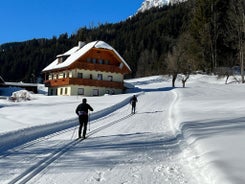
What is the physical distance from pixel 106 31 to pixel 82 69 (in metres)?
102

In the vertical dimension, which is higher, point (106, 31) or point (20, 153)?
point (106, 31)

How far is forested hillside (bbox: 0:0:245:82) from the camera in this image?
69.1 meters

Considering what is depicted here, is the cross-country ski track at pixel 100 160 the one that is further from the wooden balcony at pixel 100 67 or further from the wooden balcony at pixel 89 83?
the wooden balcony at pixel 100 67

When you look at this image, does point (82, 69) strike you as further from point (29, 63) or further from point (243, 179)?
point (29, 63)

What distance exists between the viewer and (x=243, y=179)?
283 inches

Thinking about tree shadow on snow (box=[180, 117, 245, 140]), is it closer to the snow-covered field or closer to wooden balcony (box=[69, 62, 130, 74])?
the snow-covered field

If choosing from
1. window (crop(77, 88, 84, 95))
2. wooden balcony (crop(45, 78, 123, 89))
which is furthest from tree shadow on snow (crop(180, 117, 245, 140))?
window (crop(77, 88, 84, 95))

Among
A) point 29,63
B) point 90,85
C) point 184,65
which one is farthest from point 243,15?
point 29,63

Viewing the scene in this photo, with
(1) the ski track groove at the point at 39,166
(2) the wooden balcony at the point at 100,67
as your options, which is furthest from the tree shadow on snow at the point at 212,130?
(2) the wooden balcony at the point at 100,67

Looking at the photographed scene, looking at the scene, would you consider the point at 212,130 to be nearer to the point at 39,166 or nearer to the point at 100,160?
the point at 100,160

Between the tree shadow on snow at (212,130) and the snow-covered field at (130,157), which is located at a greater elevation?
the tree shadow on snow at (212,130)

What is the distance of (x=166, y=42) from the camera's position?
121938 millimetres

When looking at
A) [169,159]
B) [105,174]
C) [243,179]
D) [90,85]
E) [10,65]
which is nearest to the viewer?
[243,179]

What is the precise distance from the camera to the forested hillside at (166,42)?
69.1 metres
